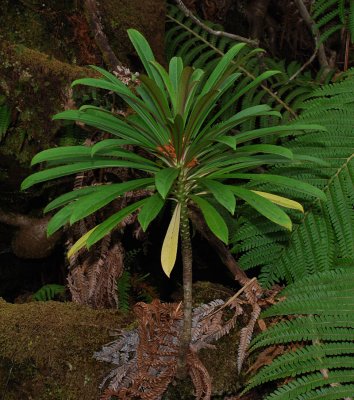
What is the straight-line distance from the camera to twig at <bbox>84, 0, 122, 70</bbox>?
305cm

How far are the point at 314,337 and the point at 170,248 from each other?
692 mm

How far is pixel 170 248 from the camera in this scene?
1.63 m

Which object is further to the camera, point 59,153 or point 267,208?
point 59,153

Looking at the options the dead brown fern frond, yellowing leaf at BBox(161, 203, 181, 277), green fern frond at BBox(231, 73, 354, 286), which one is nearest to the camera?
yellowing leaf at BBox(161, 203, 181, 277)

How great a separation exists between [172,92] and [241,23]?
10.4 ft

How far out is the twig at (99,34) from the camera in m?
3.05

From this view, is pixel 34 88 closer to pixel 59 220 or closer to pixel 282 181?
pixel 59 220

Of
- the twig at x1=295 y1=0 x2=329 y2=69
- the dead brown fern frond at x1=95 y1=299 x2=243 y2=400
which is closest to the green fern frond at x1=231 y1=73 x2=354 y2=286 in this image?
the dead brown fern frond at x1=95 y1=299 x2=243 y2=400

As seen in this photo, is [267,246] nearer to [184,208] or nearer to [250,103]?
[184,208]

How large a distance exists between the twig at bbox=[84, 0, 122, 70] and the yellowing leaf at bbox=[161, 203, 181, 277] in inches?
62.4

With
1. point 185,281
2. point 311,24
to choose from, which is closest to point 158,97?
point 185,281

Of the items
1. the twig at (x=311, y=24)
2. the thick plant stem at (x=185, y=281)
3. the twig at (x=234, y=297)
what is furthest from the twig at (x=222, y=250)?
the twig at (x=311, y=24)

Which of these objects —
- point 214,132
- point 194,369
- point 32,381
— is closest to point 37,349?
point 32,381

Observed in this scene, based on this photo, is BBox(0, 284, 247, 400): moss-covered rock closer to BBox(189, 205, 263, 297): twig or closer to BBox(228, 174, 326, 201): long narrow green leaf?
BBox(189, 205, 263, 297): twig
